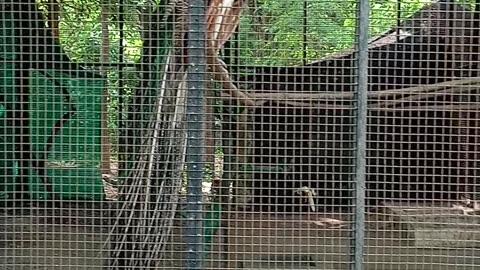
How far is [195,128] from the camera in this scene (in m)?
3.71

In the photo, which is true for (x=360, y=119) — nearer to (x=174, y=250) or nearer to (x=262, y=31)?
(x=174, y=250)

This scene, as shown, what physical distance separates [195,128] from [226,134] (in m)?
2.09

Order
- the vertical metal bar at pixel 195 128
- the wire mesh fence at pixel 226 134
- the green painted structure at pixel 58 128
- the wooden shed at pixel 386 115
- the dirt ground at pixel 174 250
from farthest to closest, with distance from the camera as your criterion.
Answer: the green painted structure at pixel 58 128 < the wooden shed at pixel 386 115 < the dirt ground at pixel 174 250 < the wire mesh fence at pixel 226 134 < the vertical metal bar at pixel 195 128

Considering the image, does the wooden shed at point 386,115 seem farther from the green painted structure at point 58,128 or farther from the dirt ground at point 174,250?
the green painted structure at point 58,128

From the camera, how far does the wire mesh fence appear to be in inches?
162

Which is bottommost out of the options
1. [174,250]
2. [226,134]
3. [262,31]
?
[174,250]

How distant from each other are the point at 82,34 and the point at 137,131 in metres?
3.04

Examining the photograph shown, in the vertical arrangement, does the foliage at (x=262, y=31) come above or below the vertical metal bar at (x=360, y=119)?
above

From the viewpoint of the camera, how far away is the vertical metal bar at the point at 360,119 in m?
3.75

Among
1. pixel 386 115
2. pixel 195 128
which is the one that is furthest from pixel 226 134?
pixel 195 128

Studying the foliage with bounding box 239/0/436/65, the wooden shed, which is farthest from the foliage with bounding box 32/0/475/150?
the wooden shed

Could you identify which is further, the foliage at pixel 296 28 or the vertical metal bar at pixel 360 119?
the foliage at pixel 296 28

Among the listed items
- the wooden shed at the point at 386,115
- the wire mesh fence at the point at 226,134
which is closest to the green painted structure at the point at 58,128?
the wire mesh fence at the point at 226,134

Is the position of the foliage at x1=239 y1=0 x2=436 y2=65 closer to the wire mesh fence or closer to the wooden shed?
the wire mesh fence
